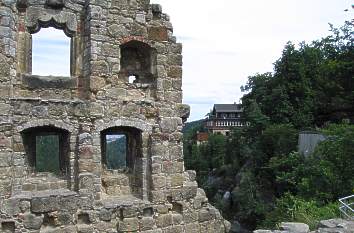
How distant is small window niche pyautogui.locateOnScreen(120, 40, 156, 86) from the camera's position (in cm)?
938

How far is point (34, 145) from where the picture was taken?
8.64 meters

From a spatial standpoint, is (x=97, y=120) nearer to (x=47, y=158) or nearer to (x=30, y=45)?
(x=30, y=45)

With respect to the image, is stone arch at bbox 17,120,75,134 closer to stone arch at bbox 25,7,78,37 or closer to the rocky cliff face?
stone arch at bbox 25,7,78,37

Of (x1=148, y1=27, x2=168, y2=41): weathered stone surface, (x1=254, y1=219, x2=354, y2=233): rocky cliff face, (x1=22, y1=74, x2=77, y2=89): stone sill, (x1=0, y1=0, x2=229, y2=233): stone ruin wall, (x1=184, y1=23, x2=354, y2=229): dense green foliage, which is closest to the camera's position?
(x1=254, y1=219, x2=354, y2=233): rocky cliff face

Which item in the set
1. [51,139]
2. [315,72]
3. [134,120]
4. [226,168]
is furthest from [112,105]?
[226,168]

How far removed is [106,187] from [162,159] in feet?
4.20

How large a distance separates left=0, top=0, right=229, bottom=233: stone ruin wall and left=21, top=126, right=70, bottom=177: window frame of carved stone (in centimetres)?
2

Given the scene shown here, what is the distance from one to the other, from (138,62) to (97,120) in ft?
5.95

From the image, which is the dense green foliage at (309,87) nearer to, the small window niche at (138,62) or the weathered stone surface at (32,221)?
the small window niche at (138,62)

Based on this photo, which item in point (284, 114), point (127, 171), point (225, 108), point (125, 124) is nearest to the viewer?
point (125, 124)

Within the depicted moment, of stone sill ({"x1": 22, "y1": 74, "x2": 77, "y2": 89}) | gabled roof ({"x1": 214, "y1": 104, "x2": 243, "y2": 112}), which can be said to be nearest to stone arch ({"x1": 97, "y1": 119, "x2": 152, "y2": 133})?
stone sill ({"x1": 22, "y1": 74, "x2": 77, "y2": 89})

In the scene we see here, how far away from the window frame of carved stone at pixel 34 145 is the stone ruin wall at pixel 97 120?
0.07 feet

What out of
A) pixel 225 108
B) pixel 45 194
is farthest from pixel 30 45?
pixel 225 108

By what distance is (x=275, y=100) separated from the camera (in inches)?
1032
